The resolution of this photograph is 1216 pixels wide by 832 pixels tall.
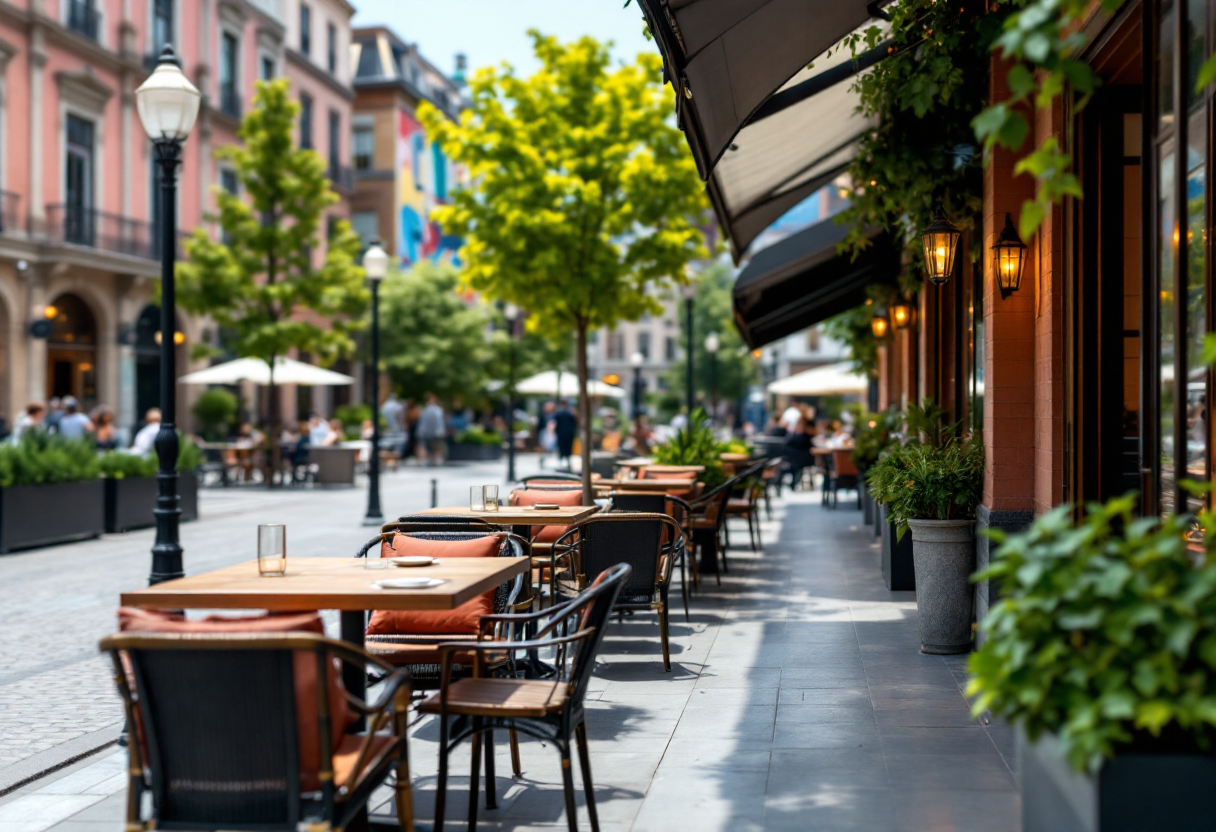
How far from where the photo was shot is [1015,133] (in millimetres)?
2842

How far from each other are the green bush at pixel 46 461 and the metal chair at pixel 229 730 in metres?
11.4

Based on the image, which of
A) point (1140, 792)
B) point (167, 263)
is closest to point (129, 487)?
point (167, 263)

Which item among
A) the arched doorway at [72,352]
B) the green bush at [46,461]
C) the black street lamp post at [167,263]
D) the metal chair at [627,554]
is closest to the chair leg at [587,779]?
the metal chair at [627,554]

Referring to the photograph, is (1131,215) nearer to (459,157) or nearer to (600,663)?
(600,663)

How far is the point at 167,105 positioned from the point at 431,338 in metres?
35.8

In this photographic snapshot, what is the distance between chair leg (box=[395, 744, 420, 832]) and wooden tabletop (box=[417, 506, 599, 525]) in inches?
128

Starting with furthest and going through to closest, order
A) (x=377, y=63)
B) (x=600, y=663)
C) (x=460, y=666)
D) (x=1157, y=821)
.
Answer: (x=377, y=63), (x=600, y=663), (x=460, y=666), (x=1157, y=821)

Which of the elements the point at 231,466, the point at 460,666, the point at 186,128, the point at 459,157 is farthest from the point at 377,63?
the point at 460,666

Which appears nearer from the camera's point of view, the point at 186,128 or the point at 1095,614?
the point at 1095,614

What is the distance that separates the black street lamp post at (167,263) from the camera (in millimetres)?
6879

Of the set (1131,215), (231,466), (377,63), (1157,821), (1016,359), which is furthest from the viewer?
(377,63)

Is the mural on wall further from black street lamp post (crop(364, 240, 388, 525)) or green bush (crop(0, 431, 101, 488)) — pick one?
green bush (crop(0, 431, 101, 488))

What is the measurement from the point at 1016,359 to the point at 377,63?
4764 cm

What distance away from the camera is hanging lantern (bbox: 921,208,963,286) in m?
8.13
